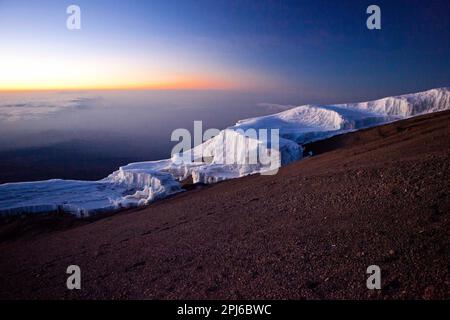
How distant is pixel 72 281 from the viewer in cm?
759

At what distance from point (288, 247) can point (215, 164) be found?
19.4 m

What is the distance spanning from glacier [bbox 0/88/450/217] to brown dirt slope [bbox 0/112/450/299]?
923cm

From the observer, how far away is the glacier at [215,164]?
72.8ft

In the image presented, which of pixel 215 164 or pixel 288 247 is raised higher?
pixel 288 247

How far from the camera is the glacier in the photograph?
874 inches

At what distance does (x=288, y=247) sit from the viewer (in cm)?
674

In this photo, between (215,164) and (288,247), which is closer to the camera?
(288,247)

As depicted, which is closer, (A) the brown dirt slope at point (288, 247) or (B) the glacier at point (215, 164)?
(A) the brown dirt slope at point (288, 247)

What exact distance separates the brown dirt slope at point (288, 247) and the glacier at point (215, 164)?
9.23m

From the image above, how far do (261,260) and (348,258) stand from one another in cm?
164

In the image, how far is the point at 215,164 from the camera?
2600cm

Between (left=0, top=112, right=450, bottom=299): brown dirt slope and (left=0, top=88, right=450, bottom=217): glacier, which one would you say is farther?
(left=0, top=88, right=450, bottom=217): glacier

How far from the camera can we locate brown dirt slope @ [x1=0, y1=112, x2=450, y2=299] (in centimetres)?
529

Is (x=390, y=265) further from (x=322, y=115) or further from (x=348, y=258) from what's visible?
(x=322, y=115)
